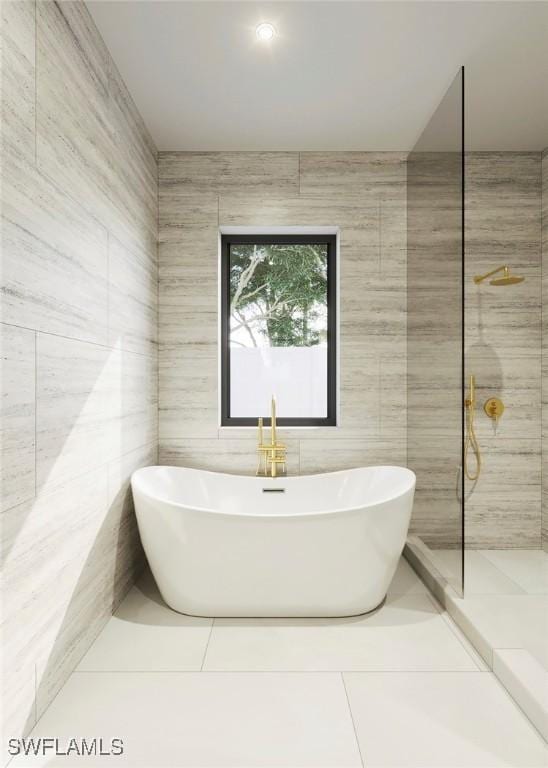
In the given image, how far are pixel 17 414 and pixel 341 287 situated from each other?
7.50 feet

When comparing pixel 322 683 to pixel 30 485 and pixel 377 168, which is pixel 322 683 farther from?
pixel 377 168

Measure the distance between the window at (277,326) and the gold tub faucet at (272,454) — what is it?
0.28m

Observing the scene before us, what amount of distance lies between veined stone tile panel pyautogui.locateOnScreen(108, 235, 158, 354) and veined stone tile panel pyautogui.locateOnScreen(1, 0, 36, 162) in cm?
81

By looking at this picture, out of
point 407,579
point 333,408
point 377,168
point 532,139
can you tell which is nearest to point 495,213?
point 532,139

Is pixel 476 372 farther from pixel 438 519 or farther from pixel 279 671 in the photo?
pixel 279 671

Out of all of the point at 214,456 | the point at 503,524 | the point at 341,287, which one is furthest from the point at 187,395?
the point at 503,524

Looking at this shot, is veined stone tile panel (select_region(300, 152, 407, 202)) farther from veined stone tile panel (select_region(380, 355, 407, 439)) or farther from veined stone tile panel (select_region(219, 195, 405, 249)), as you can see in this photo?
veined stone tile panel (select_region(380, 355, 407, 439))

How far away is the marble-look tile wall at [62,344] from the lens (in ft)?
4.81

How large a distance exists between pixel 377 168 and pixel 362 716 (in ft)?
9.94

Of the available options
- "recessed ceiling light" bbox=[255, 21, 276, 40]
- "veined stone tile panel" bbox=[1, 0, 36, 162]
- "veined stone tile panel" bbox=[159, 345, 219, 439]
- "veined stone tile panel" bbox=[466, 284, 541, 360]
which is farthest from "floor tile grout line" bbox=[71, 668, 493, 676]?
"recessed ceiling light" bbox=[255, 21, 276, 40]

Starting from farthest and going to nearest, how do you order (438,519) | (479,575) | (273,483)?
(273,483) → (479,575) → (438,519)

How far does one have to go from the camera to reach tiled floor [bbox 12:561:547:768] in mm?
1526

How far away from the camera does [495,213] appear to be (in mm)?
3305

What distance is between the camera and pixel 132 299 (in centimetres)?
267
